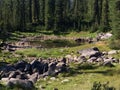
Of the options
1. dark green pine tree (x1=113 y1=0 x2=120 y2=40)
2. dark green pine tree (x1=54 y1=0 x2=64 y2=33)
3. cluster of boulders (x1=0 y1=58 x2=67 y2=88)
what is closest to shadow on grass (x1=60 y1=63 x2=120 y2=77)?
cluster of boulders (x1=0 y1=58 x2=67 y2=88)

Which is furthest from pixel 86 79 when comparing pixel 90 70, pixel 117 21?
pixel 117 21

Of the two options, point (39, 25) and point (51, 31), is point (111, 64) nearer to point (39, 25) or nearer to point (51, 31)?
point (51, 31)

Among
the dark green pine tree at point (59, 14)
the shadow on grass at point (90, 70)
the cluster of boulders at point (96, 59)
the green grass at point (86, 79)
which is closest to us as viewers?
the green grass at point (86, 79)

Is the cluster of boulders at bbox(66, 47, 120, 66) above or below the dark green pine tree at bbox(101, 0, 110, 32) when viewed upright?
below

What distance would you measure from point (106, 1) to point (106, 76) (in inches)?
3129

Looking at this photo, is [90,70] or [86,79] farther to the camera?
[90,70]

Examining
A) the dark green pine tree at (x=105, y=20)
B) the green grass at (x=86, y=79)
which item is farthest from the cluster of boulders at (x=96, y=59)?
the dark green pine tree at (x=105, y=20)

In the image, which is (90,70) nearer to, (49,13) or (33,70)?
(33,70)

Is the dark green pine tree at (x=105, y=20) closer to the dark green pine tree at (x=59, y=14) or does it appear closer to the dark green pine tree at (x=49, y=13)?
the dark green pine tree at (x=59, y=14)

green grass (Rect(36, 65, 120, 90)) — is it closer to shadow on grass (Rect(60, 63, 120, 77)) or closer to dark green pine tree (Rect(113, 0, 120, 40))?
shadow on grass (Rect(60, 63, 120, 77))

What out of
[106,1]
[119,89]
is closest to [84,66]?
[119,89]

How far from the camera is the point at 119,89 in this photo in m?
23.3

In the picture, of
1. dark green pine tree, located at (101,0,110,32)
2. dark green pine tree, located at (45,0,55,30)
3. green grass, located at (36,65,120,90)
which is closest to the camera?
green grass, located at (36,65,120,90)

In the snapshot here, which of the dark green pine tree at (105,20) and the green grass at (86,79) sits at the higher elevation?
the dark green pine tree at (105,20)
